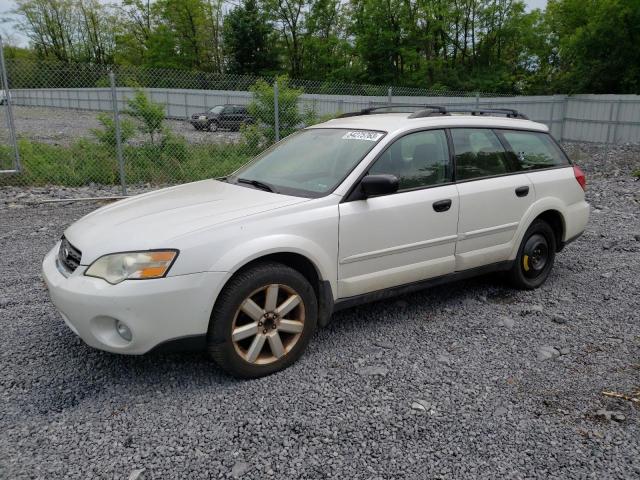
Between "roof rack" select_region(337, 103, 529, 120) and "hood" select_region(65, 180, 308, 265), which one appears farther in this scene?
"roof rack" select_region(337, 103, 529, 120)

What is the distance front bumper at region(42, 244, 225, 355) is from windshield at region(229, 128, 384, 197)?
3.59ft

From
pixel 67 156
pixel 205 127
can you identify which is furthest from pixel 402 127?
pixel 205 127

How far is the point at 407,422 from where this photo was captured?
3012mm

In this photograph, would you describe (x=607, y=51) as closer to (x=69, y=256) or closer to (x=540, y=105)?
(x=540, y=105)

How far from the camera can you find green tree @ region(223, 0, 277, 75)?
39.1 meters

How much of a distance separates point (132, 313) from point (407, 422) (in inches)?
64.7

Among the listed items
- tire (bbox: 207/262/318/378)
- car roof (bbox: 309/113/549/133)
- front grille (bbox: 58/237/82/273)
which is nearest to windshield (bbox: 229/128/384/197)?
car roof (bbox: 309/113/549/133)

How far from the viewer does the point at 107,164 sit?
10.3 metres

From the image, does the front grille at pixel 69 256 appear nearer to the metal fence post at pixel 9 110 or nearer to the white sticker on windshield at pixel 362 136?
the white sticker on windshield at pixel 362 136

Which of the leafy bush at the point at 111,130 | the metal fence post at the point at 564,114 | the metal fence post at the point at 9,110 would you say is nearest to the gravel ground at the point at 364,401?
the metal fence post at the point at 9,110

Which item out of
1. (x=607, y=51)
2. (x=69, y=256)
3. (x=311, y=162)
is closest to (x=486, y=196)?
(x=311, y=162)

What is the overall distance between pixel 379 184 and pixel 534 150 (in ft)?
7.41

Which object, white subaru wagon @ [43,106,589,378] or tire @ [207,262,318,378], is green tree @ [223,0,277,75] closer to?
white subaru wagon @ [43,106,589,378]

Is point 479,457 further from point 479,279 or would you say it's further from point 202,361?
point 479,279
